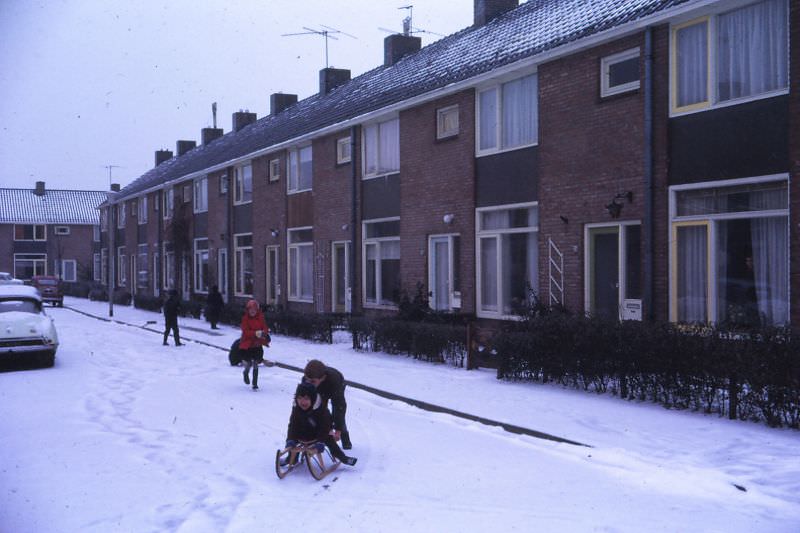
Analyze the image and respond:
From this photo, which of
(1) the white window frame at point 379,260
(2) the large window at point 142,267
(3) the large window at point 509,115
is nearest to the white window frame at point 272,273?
(1) the white window frame at point 379,260

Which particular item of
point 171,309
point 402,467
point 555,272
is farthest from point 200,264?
point 402,467

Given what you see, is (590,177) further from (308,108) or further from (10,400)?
(308,108)

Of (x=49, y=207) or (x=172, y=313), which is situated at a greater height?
(x=49, y=207)

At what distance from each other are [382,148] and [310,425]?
1495 centimetres

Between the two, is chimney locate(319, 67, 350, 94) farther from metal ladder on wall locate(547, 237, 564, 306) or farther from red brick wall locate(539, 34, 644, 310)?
metal ladder on wall locate(547, 237, 564, 306)

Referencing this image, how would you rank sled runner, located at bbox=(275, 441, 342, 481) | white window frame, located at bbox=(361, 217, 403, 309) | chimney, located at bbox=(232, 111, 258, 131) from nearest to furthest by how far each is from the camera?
sled runner, located at bbox=(275, 441, 342, 481) → white window frame, located at bbox=(361, 217, 403, 309) → chimney, located at bbox=(232, 111, 258, 131)

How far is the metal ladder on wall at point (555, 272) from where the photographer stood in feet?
49.6

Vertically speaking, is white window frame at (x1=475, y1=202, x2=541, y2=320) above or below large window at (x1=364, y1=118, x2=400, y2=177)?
below

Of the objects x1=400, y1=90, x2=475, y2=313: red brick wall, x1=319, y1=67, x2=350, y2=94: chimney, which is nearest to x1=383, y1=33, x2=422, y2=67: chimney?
x1=319, y1=67, x2=350, y2=94: chimney

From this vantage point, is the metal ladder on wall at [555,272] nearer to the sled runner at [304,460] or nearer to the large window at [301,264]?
the sled runner at [304,460]

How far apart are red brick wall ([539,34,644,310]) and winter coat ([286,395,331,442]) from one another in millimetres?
7871

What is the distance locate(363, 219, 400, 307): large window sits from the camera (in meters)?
21.2

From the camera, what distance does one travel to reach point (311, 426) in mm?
7688

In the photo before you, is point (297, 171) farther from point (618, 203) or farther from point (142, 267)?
point (142, 267)
